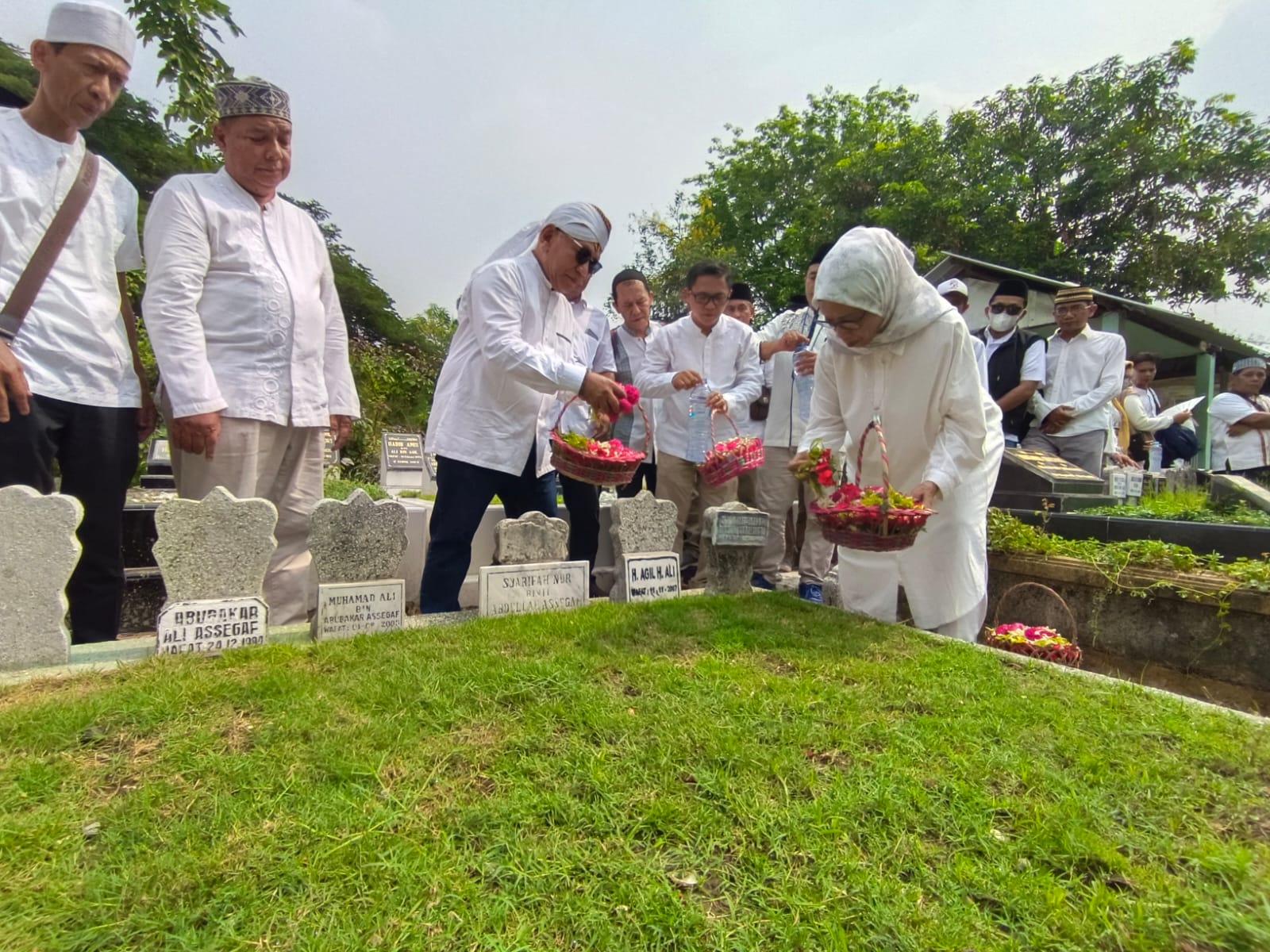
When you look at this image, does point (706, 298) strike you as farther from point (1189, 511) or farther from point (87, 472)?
point (1189, 511)

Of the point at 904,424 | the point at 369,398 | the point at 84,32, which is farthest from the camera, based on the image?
the point at 369,398

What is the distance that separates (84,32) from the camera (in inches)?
90.3

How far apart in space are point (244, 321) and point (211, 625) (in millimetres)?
1122

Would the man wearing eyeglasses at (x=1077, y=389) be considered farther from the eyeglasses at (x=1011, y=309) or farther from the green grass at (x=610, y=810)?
the green grass at (x=610, y=810)

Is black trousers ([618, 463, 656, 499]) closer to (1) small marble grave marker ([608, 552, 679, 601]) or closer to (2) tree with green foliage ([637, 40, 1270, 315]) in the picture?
(1) small marble grave marker ([608, 552, 679, 601])

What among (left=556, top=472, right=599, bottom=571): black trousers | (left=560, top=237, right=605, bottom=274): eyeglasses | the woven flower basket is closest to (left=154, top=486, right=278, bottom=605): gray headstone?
the woven flower basket

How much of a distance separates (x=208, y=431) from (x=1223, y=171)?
22.7 m

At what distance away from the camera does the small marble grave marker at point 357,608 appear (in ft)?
8.43

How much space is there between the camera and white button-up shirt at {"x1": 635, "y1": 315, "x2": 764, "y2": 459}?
437 cm

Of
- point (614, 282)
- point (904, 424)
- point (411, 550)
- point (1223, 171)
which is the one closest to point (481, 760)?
point (904, 424)

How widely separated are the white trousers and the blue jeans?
1.63 metres

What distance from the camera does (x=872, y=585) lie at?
130 inches

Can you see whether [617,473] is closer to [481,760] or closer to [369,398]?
[481,760]

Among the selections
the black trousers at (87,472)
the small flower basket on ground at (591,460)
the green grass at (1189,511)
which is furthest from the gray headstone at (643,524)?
the green grass at (1189,511)
